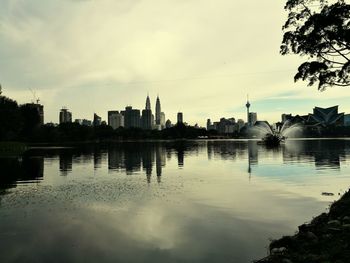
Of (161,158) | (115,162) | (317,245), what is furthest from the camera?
(161,158)

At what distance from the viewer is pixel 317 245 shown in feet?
55.7

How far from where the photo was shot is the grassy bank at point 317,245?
14775 millimetres

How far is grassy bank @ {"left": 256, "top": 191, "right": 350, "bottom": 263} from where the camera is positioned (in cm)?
1477

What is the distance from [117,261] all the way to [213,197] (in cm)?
1866

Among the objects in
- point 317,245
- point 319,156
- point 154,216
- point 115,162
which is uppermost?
point 319,156

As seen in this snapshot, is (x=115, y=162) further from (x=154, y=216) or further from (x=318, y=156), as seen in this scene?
(x=154, y=216)

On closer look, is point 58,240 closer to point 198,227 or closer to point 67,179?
point 198,227

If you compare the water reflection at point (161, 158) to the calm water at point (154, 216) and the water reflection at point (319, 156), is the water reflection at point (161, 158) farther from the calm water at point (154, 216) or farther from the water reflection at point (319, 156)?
the calm water at point (154, 216)

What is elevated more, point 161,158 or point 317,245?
point 161,158

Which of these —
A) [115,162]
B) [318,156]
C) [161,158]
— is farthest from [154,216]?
[318,156]

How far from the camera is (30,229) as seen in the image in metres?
24.3

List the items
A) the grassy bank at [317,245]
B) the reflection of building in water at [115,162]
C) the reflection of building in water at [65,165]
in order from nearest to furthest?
the grassy bank at [317,245] < the reflection of building in water at [65,165] < the reflection of building in water at [115,162]

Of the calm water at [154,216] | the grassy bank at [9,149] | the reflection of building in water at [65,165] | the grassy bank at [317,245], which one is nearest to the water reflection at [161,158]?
the reflection of building in water at [65,165]

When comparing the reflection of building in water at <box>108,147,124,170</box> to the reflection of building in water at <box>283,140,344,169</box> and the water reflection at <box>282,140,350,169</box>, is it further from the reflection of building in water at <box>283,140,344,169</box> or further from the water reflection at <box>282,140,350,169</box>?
the reflection of building in water at <box>283,140,344,169</box>
